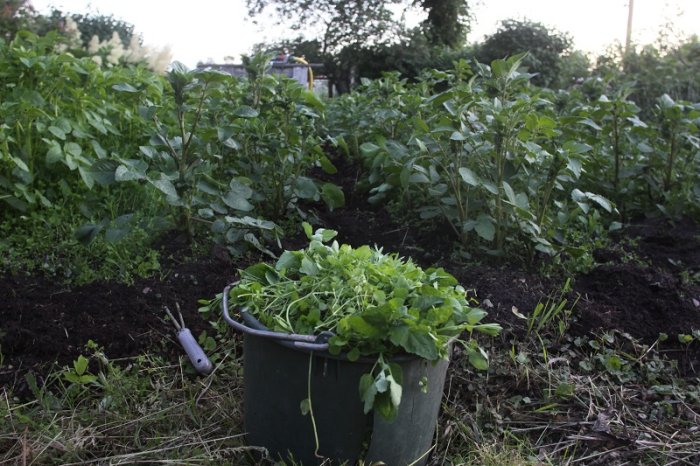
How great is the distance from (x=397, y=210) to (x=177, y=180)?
122 cm

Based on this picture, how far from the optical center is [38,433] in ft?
6.04

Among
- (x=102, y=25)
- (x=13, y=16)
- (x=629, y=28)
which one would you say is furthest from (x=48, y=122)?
(x=102, y=25)

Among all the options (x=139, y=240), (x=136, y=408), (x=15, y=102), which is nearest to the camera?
(x=136, y=408)

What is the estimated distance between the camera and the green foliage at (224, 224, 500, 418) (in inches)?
57.7

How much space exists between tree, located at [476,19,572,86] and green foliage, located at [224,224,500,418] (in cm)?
1100

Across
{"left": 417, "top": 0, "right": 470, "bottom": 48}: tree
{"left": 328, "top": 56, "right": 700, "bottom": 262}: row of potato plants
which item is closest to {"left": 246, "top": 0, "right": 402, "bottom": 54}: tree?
{"left": 417, "top": 0, "right": 470, "bottom": 48}: tree

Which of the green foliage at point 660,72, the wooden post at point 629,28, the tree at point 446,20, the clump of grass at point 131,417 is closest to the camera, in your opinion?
the clump of grass at point 131,417

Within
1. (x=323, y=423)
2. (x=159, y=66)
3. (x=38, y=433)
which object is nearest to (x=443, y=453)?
(x=323, y=423)

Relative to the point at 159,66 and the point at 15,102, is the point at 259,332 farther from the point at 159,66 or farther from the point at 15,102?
the point at 159,66

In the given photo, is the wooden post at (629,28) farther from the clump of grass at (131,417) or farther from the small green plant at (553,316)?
the clump of grass at (131,417)

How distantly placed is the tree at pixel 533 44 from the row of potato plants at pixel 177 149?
9596mm

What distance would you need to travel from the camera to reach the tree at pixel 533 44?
39.5 ft

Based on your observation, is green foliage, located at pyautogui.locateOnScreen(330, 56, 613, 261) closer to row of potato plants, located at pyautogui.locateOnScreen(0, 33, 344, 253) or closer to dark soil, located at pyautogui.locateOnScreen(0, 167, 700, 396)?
dark soil, located at pyautogui.locateOnScreen(0, 167, 700, 396)

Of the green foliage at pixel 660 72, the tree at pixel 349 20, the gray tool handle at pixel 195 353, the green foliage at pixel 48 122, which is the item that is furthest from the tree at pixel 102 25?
the gray tool handle at pixel 195 353
